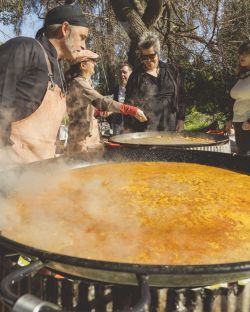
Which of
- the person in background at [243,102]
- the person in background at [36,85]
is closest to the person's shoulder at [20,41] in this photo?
the person in background at [36,85]

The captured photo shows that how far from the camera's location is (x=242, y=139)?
490 centimetres

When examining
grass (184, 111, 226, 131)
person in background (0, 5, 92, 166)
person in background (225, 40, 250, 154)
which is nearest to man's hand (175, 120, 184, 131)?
person in background (225, 40, 250, 154)

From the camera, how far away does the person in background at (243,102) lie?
15.4ft

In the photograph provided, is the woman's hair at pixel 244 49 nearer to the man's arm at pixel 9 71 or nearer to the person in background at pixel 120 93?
the person in background at pixel 120 93

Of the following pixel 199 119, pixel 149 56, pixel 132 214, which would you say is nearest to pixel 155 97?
pixel 149 56

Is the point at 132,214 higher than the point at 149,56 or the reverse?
the reverse

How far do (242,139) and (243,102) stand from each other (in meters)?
0.48

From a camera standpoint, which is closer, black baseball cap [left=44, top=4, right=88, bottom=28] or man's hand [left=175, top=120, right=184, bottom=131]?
black baseball cap [left=44, top=4, right=88, bottom=28]

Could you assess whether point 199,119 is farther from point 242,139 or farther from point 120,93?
point 242,139

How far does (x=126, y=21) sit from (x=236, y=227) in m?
7.94

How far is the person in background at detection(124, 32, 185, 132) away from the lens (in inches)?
195

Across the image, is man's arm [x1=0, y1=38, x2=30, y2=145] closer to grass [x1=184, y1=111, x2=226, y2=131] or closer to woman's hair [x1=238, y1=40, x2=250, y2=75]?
woman's hair [x1=238, y1=40, x2=250, y2=75]

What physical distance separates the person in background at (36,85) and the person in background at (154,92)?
85.6 inches

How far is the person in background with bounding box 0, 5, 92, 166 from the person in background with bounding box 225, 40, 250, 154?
8.59 ft
